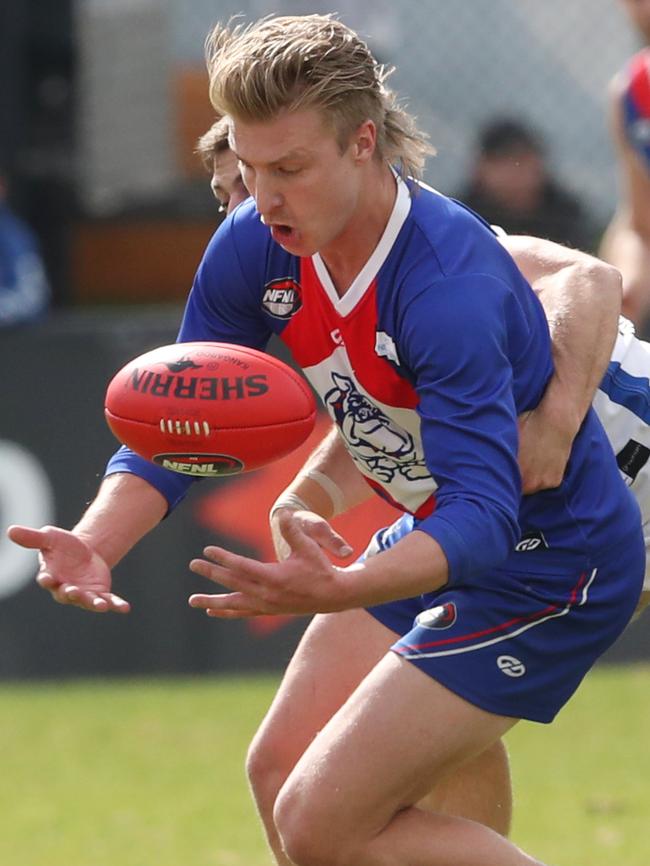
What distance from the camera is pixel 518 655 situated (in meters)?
4.02

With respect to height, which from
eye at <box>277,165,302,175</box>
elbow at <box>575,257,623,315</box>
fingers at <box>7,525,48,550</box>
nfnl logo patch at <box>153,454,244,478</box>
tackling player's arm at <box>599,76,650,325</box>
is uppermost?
eye at <box>277,165,302,175</box>

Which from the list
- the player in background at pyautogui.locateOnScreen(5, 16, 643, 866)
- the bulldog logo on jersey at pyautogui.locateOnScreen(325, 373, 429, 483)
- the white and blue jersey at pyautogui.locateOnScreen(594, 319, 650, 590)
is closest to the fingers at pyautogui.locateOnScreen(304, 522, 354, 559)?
the player in background at pyautogui.locateOnScreen(5, 16, 643, 866)

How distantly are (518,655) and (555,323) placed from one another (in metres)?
0.75

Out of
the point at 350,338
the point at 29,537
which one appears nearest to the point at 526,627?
the point at 350,338

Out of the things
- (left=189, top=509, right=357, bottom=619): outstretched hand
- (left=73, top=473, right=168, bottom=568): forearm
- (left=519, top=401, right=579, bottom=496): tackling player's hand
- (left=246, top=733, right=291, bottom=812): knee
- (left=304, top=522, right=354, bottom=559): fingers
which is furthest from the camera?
(left=246, top=733, right=291, bottom=812): knee

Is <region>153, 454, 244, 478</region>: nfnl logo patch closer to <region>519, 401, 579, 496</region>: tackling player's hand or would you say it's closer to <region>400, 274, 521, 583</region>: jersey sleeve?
<region>400, 274, 521, 583</region>: jersey sleeve

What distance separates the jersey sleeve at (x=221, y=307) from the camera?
161 inches

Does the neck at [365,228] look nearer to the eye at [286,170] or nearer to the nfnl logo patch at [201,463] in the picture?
the eye at [286,170]

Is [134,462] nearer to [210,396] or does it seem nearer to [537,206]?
[210,396]

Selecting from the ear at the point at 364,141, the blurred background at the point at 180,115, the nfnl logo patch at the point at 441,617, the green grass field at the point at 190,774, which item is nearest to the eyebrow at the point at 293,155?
the ear at the point at 364,141

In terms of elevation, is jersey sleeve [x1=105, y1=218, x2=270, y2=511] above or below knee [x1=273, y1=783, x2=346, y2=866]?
above

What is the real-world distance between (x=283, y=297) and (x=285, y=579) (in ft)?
3.12

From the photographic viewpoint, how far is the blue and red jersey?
3.52 metres

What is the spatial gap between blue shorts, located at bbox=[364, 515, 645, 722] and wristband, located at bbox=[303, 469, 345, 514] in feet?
1.82
